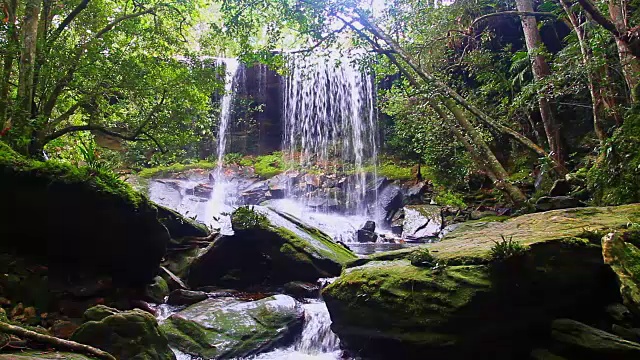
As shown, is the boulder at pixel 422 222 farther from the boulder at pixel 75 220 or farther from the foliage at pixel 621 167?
the boulder at pixel 75 220

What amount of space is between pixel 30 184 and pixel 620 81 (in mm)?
10232

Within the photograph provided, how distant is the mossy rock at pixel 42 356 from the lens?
253 cm

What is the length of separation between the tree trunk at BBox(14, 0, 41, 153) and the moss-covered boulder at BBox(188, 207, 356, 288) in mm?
3723

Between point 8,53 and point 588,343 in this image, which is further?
point 8,53

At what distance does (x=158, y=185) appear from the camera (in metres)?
16.7

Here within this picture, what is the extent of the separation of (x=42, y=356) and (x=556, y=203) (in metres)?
7.77

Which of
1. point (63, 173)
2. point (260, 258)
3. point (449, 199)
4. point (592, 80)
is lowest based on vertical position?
point (260, 258)

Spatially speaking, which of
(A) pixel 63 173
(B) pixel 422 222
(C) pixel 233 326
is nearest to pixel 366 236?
(B) pixel 422 222

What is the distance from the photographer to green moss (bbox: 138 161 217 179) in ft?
63.0

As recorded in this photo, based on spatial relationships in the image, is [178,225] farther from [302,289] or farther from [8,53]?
[8,53]

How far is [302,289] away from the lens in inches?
254

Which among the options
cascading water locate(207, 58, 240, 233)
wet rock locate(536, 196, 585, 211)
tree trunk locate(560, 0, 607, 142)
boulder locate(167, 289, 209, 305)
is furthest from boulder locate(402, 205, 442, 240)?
boulder locate(167, 289, 209, 305)

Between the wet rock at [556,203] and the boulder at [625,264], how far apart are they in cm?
402

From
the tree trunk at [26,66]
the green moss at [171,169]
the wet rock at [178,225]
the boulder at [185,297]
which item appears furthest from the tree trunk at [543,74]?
the green moss at [171,169]
